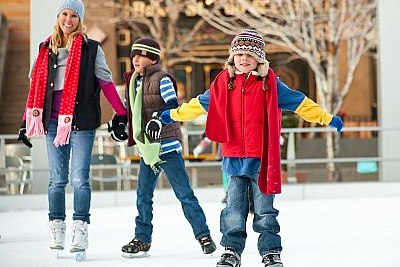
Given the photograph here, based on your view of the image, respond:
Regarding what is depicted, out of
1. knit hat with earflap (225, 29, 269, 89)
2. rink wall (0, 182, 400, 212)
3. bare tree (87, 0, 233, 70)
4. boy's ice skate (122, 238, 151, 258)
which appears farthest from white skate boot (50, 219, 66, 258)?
bare tree (87, 0, 233, 70)

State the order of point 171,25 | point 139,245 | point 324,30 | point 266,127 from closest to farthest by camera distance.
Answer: point 266,127, point 139,245, point 324,30, point 171,25

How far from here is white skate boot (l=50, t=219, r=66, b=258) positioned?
5754 mm

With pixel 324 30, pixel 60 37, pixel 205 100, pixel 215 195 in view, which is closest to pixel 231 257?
pixel 205 100

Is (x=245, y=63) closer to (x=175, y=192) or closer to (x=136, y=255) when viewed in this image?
(x=175, y=192)

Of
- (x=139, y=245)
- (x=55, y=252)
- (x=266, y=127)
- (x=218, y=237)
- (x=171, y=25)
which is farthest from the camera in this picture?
(x=171, y=25)

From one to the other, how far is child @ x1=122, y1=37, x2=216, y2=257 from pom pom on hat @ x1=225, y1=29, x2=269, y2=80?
0.91 m

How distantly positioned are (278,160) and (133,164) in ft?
24.5

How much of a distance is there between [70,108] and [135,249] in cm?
90

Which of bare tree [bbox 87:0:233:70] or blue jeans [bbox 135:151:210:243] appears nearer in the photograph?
blue jeans [bbox 135:151:210:243]

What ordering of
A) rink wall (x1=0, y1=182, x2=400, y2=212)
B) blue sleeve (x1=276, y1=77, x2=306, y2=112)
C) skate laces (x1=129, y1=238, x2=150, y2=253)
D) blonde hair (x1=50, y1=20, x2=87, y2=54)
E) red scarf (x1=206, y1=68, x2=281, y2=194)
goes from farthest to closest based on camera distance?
rink wall (x1=0, y1=182, x2=400, y2=212) < skate laces (x1=129, y1=238, x2=150, y2=253) < blonde hair (x1=50, y1=20, x2=87, y2=54) < blue sleeve (x1=276, y1=77, x2=306, y2=112) < red scarf (x1=206, y1=68, x2=281, y2=194)

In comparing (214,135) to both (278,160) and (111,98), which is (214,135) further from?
(111,98)

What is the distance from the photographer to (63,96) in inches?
224

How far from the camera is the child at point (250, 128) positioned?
486 cm

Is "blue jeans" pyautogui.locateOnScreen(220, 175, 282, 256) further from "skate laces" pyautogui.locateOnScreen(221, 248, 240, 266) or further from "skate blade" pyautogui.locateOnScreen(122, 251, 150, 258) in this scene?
"skate blade" pyautogui.locateOnScreen(122, 251, 150, 258)
